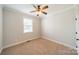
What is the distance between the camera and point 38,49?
4.34ft

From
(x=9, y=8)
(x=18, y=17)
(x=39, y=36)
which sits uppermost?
(x=9, y=8)

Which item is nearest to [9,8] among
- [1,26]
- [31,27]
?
[1,26]

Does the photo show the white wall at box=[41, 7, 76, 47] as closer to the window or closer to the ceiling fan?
the ceiling fan

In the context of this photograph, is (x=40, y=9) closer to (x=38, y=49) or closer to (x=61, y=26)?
(x=61, y=26)

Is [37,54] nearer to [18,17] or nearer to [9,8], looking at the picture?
[18,17]

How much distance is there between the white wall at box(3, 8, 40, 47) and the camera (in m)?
1.25

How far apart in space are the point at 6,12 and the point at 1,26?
9.6 inches

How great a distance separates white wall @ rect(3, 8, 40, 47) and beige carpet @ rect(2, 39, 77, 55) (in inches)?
4.4

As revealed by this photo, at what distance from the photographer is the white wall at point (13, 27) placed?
1.25 meters

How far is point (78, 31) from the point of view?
1.29 meters

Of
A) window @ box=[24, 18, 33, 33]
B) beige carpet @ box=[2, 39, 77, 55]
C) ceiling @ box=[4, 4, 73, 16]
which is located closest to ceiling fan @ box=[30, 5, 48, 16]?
ceiling @ box=[4, 4, 73, 16]

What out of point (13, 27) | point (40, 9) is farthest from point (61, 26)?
point (13, 27)
